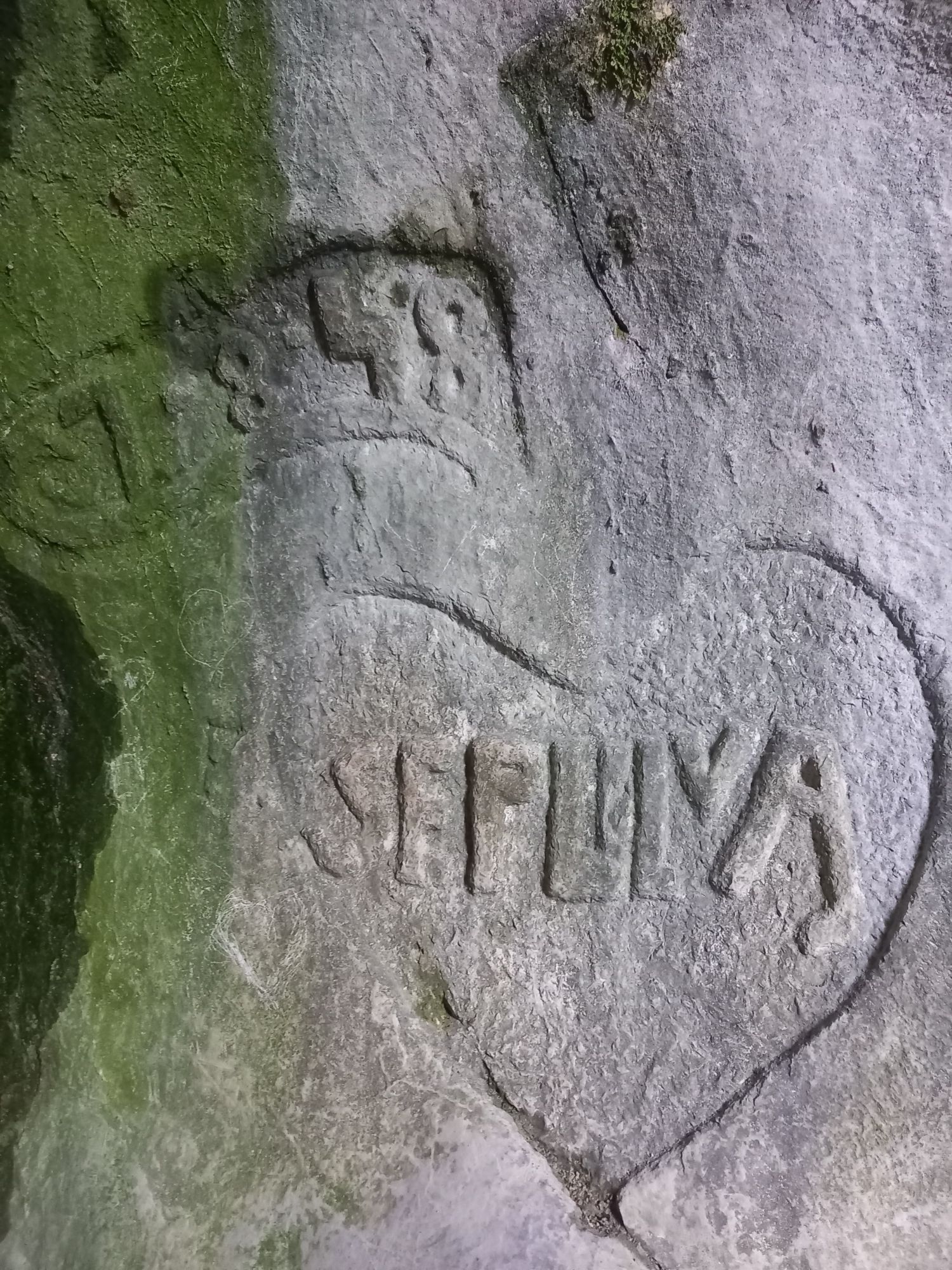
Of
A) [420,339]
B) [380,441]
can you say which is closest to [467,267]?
[420,339]

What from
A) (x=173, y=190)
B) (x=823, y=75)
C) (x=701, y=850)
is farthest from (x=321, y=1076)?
(x=823, y=75)

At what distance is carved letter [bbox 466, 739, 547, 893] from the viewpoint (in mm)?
1429

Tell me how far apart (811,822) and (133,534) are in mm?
1083

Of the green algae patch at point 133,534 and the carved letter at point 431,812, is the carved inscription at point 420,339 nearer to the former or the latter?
the green algae patch at point 133,534

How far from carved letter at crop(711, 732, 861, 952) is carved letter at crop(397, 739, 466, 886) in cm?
42

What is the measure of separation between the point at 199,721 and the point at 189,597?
185 millimetres

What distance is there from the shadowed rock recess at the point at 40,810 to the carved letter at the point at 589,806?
66 centimetres

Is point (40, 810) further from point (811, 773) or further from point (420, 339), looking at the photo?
point (811, 773)

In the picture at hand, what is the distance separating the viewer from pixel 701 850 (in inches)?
56.4

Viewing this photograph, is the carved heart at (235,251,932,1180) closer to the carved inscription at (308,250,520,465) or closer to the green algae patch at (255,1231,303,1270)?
the carved inscription at (308,250,520,465)

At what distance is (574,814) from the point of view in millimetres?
1436

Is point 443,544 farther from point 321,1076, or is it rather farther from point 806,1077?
point 806,1077

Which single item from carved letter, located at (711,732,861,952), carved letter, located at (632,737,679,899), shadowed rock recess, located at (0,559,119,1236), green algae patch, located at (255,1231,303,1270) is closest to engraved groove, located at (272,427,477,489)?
shadowed rock recess, located at (0,559,119,1236)

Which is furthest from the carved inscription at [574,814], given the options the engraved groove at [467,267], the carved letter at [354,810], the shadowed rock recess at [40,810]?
the engraved groove at [467,267]
